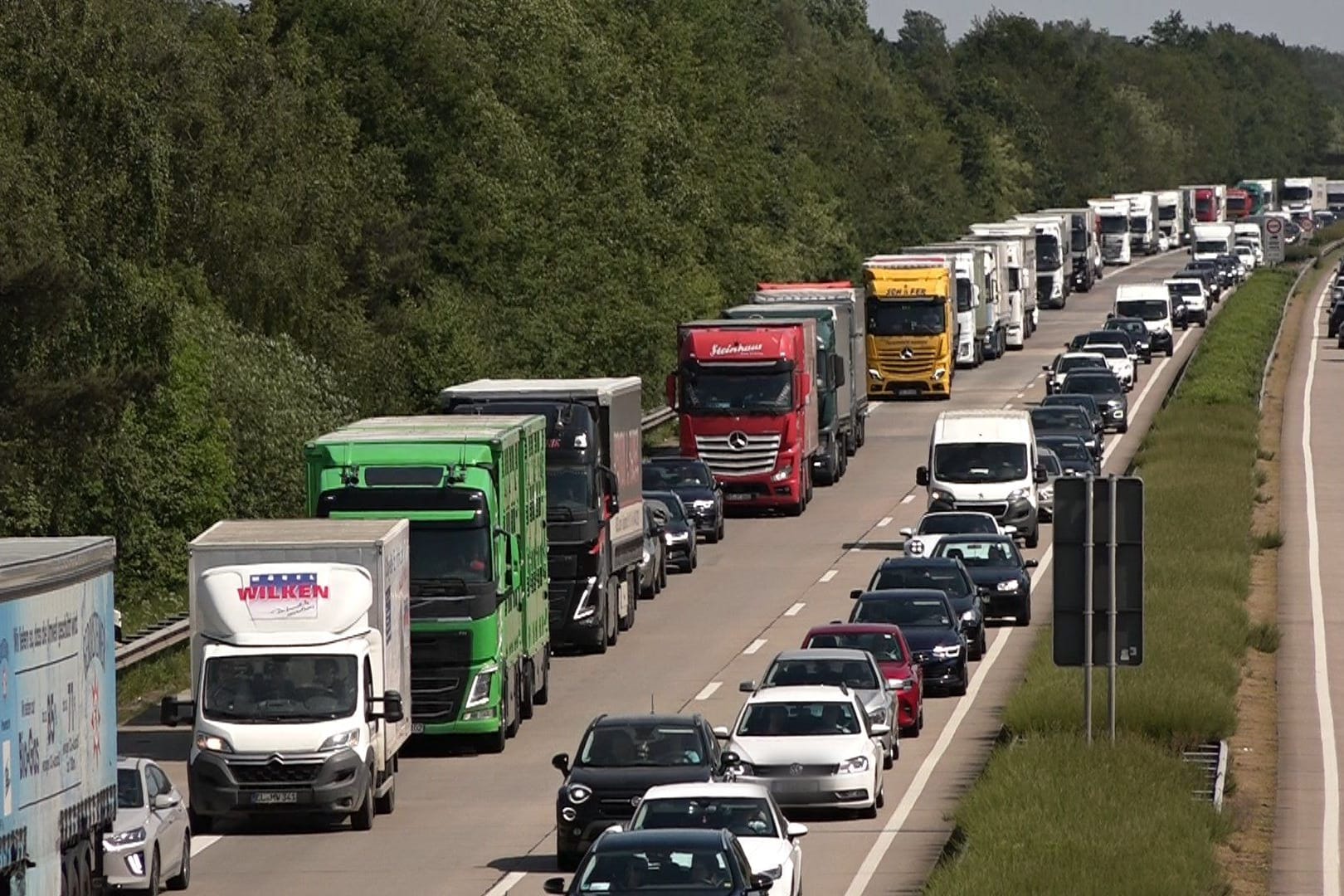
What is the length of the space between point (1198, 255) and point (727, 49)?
4340 centimetres

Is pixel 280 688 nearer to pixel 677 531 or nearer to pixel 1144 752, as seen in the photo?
pixel 1144 752

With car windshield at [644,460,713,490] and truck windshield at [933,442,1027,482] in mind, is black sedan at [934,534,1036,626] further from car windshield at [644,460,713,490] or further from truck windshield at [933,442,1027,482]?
car windshield at [644,460,713,490]

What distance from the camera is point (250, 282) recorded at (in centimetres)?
6041

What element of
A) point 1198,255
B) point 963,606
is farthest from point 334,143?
point 1198,255

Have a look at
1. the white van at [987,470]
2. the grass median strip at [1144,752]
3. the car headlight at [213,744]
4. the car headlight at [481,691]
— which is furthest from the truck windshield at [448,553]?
the white van at [987,470]

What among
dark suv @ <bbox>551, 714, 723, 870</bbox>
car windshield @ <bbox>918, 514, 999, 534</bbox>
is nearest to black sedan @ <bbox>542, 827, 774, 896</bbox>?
dark suv @ <bbox>551, 714, 723, 870</bbox>

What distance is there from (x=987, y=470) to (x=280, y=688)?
1007 inches

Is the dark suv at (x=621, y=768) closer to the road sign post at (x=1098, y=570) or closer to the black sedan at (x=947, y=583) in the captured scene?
the road sign post at (x=1098, y=570)

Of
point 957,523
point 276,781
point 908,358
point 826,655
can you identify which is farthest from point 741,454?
point 276,781

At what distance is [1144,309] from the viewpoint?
323ft

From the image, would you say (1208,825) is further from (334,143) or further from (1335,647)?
(334,143)

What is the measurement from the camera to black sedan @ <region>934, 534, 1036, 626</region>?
43.3 metres

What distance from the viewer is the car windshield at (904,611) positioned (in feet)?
122

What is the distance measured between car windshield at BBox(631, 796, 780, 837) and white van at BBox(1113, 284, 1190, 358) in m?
76.3
